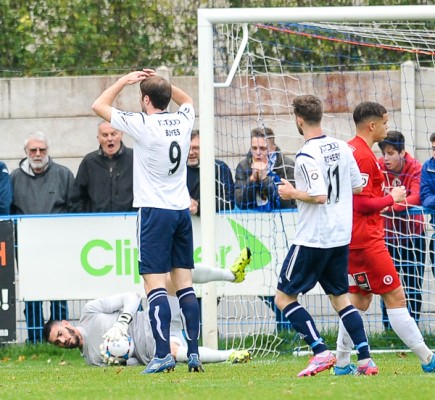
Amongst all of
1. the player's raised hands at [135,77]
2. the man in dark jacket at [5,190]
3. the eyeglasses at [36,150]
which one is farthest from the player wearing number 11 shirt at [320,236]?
the eyeglasses at [36,150]

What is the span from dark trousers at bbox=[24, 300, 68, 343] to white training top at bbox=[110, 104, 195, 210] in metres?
3.49

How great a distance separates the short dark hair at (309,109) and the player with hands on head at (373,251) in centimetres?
52

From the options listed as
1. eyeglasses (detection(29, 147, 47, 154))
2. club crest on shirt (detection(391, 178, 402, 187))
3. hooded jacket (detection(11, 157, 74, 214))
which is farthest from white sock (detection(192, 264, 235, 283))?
eyeglasses (detection(29, 147, 47, 154))

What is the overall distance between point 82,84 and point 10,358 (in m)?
3.52

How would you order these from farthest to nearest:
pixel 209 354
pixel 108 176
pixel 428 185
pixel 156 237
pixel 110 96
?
1. pixel 108 176
2. pixel 428 185
3. pixel 209 354
4. pixel 110 96
5. pixel 156 237

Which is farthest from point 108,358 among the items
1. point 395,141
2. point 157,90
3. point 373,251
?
point 395,141

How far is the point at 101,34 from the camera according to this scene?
14938 millimetres

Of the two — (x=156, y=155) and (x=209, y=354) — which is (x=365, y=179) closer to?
(x=156, y=155)

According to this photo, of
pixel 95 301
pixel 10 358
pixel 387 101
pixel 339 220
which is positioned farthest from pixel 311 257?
pixel 387 101

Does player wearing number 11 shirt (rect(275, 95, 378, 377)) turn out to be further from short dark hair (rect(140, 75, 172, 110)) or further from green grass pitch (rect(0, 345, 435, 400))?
short dark hair (rect(140, 75, 172, 110))

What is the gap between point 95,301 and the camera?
1153 cm

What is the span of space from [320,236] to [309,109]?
901 millimetres

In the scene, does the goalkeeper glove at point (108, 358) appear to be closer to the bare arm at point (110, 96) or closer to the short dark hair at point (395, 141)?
the bare arm at point (110, 96)

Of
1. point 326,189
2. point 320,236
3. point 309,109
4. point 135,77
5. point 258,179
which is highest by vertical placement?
point 135,77
